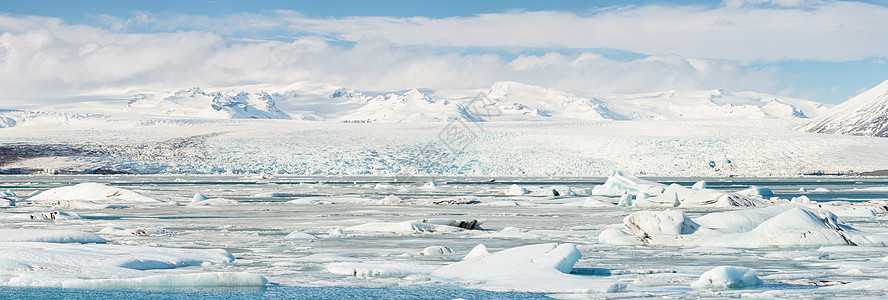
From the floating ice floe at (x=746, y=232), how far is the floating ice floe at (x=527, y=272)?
9.98 feet

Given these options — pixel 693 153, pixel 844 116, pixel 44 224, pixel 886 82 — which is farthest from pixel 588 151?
pixel 44 224

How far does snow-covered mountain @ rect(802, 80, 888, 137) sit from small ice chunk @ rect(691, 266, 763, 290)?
65025 mm

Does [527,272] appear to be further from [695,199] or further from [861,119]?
[861,119]

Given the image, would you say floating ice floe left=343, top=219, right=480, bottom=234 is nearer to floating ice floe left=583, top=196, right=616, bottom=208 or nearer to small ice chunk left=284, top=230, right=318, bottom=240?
small ice chunk left=284, top=230, right=318, bottom=240

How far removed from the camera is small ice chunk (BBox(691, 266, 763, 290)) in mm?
7578

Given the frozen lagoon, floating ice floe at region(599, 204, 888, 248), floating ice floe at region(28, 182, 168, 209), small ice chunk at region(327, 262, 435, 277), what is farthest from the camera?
floating ice floe at region(28, 182, 168, 209)

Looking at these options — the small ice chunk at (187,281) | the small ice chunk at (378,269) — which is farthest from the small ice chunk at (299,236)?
the small ice chunk at (187,281)

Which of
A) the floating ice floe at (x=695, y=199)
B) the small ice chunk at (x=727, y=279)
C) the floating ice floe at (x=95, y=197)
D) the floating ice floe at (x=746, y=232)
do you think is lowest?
the small ice chunk at (x=727, y=279)

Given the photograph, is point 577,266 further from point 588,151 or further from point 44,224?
point 588,151

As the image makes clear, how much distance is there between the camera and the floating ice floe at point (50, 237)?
10.9 m

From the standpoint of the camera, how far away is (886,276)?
26.6 ft

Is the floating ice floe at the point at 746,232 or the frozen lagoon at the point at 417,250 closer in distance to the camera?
the frozen lagoon at the point at 417,250

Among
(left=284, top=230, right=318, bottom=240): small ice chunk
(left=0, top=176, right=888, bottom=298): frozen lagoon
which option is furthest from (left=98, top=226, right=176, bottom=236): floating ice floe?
(left=284, top=230, right=318, bottom=240): small ice chunk

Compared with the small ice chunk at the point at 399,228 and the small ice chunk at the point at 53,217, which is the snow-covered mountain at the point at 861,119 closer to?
the small ice chunk at the point at 399,228
